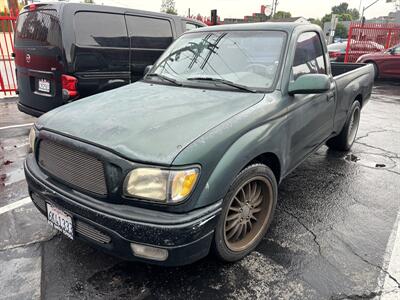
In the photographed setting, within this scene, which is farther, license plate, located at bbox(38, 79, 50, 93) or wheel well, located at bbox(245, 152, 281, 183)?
license plate, located at bbox(38, 79, 50, 93)

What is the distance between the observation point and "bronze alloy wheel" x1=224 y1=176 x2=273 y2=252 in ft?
8.00

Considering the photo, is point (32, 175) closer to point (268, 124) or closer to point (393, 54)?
point (268, 124)

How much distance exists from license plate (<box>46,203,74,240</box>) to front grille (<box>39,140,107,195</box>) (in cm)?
22

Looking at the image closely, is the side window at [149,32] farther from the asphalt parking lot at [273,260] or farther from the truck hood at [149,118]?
the asphalt parking lot at [273,260]

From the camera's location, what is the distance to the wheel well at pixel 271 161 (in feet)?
8.43

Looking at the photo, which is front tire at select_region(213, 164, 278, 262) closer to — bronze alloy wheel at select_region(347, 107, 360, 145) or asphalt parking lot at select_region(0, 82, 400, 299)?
asphalt parking lot at select_region(0, 82, 400, 299)

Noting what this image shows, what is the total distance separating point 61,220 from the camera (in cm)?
228

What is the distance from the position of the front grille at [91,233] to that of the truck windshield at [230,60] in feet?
5.38

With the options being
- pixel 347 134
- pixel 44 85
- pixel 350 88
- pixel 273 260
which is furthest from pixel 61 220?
pixel 347 134

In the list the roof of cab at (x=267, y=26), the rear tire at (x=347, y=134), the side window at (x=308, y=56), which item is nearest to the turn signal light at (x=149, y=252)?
the side window at (x=308, y=56)

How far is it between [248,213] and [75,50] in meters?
3.41

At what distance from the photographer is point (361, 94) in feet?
16.4

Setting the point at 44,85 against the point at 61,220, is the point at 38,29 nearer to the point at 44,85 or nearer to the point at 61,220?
the point at 44,85

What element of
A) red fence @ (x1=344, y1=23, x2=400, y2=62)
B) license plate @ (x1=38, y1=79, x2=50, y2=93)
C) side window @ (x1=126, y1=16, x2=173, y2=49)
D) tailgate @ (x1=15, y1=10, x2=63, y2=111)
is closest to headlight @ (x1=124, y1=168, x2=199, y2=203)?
tailgate @ (x1=15, y1=10, x2=63, y2=111)
